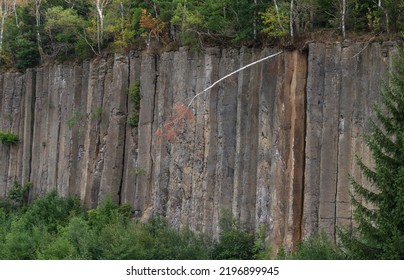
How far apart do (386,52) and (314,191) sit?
4.91 m

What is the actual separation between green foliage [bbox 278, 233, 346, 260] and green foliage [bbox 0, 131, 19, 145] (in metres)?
22.6

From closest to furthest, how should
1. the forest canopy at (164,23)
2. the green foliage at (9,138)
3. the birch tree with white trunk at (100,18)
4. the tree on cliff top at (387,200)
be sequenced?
the tree on cliff top at (387,200)
the forest canopy at (164,23)
the birch tree with white trunk at (100,18)
the green foliage at (9,138)

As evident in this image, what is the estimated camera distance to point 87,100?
40594 mm

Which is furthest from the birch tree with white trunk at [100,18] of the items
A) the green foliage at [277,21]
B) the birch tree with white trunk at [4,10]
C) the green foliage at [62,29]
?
the green foliage at [277,21]

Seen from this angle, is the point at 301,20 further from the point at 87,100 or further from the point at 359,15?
the point at 87,100

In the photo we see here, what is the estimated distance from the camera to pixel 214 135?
3256 centimetres

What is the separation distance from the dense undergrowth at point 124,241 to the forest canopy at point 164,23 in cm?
704

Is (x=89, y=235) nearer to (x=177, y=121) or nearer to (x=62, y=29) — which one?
(x=177, y=121)

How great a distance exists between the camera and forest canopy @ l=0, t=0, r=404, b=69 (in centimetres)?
2862

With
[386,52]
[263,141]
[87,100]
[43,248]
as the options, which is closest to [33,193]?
[87,100]

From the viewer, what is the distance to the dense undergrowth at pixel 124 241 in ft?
96.2

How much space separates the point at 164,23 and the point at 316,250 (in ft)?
48.8

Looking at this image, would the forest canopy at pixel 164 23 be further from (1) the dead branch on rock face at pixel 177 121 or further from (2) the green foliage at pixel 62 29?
(1) the dead branch on rock face at pixel 177 121

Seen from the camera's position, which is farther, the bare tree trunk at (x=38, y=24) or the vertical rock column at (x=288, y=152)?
the bare tree trunk at (x=38, y=24)
